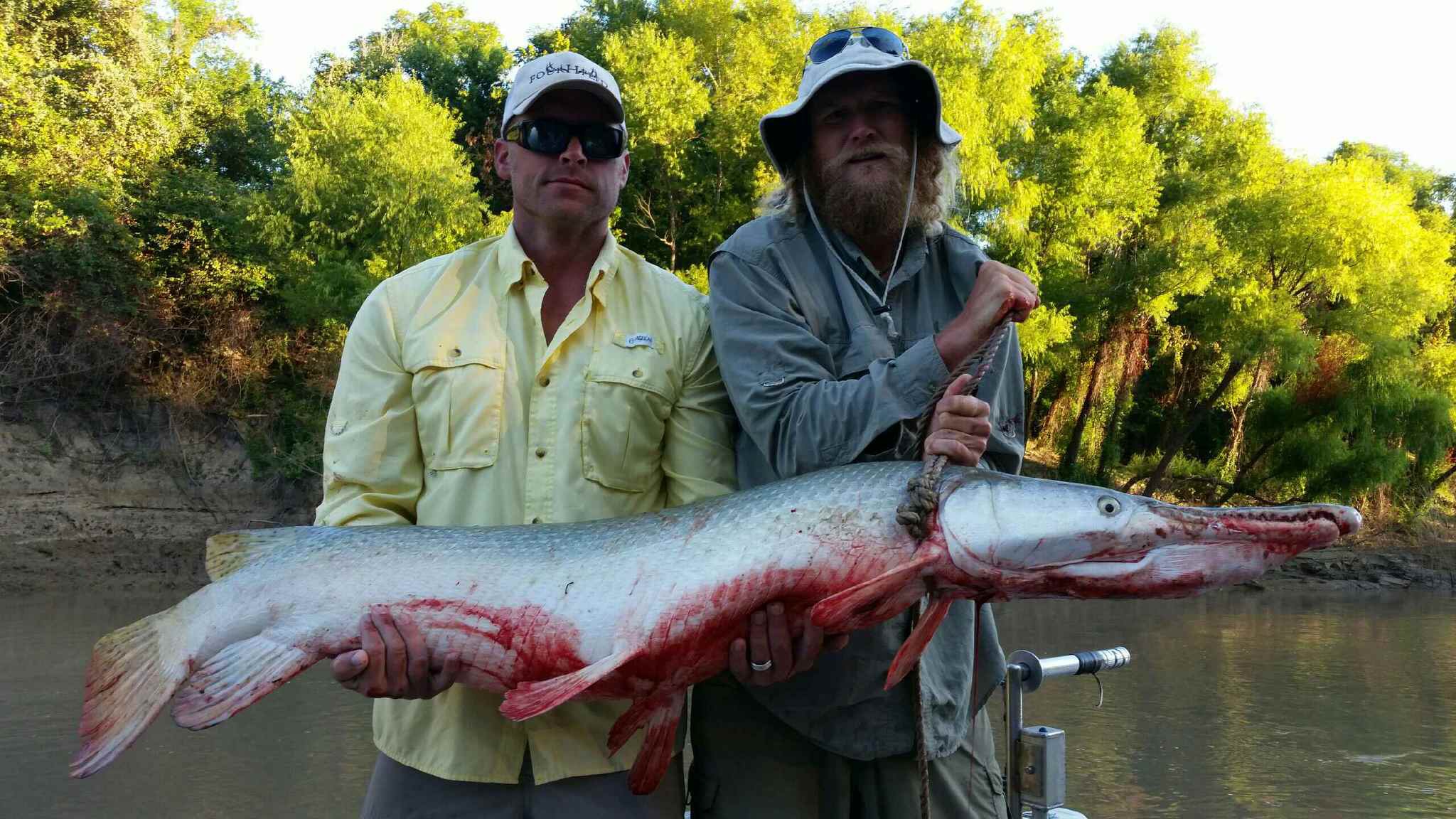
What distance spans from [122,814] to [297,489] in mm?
12838

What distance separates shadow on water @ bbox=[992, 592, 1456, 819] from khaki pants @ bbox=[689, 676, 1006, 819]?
4894 millimetres

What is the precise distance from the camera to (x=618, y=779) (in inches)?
117

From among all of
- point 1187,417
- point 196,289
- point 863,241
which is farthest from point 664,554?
point 1187,417

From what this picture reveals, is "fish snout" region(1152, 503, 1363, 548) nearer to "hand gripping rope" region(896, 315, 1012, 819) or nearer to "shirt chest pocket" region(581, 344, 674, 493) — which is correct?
"hand gripping rope" region(896, 315, 1012, 819)

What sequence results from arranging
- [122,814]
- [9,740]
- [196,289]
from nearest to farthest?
[122,814], [9,740], [196,289]

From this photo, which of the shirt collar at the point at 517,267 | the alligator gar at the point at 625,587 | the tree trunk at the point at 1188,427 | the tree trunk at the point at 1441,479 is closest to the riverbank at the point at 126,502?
the tree trunk at the point at 1188,427

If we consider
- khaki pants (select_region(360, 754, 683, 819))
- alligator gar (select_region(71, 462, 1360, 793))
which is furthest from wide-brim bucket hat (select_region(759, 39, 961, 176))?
khaki pants (select_region(360, 754, 683, 819))

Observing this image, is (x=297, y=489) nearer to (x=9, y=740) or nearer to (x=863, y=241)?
(x=9, y=740)

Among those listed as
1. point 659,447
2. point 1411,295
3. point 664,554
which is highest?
point 1411,295

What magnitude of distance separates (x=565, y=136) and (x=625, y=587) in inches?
54.7

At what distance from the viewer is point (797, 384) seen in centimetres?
279

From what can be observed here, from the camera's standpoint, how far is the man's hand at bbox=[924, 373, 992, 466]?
2.48 meters

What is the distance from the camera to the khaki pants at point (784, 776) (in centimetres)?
300

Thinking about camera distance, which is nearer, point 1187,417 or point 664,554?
point 664,554
